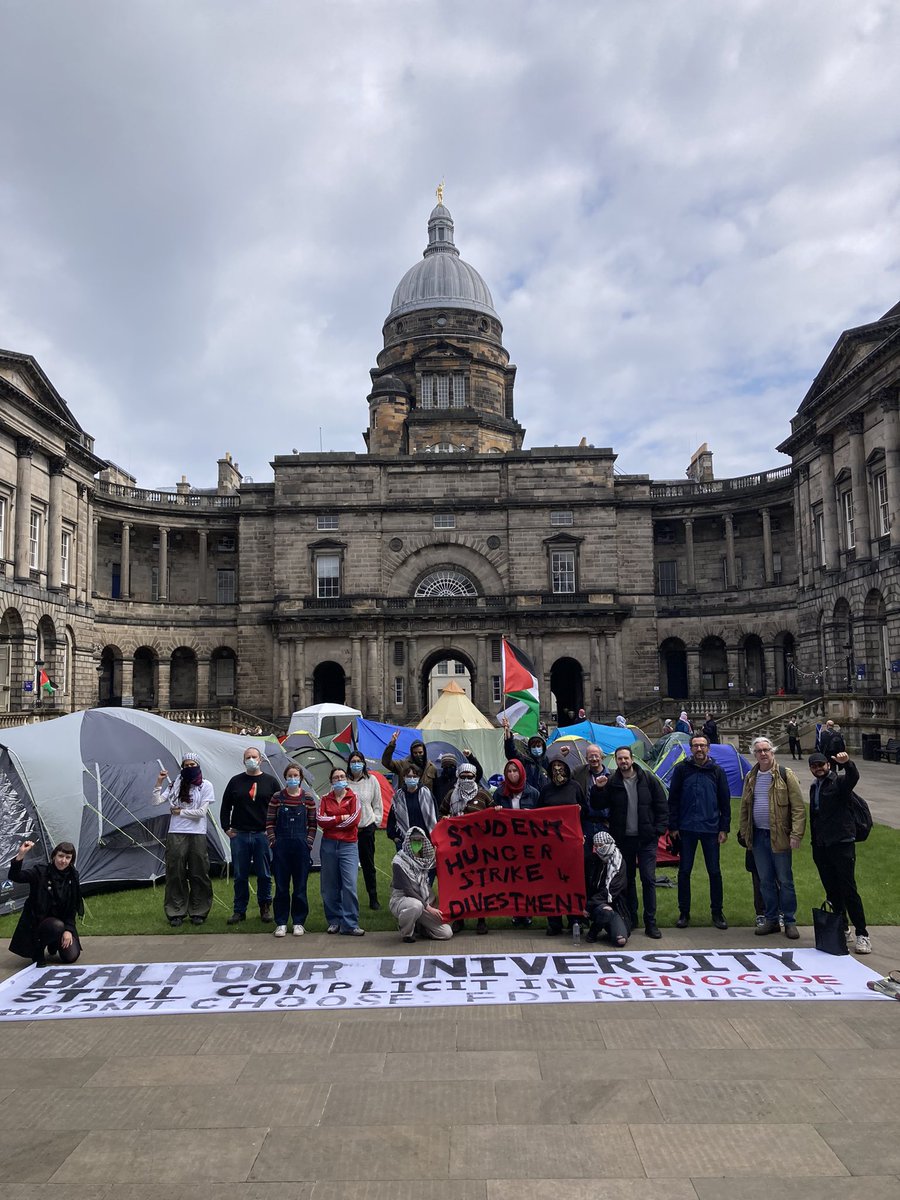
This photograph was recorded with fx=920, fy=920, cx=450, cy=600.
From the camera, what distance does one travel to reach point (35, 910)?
9.58m

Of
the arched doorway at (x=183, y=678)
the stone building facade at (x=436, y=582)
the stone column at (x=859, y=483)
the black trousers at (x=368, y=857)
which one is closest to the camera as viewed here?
the black trousers at (x=368, y=857)

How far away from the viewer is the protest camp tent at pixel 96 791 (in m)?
12.6

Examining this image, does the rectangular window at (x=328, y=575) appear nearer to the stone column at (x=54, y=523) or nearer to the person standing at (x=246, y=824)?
the stone column at (x=54, y=523)

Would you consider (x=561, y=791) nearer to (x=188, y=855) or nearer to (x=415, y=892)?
(x=415, y=892)

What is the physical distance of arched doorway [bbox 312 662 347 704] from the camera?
154ft

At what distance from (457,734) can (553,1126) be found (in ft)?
53.9

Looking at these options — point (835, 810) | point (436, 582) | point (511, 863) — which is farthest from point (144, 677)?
point (835, 810)

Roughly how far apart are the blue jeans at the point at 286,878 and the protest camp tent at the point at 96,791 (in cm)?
184

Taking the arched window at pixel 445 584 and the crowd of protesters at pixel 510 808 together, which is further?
the arched window at pixel 445 584

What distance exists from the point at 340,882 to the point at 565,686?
39.2m

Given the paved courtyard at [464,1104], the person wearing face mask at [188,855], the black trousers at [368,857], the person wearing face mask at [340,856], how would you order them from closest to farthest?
the paved courtyard at [464,1104], the person wearing face mask at [340,856], the person wearing face mask at [188,855], the black trousers at [368,857]

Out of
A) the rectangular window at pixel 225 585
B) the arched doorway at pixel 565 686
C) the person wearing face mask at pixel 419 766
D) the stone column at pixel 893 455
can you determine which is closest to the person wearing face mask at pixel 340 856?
the person wearing face mask at pixel 419 766

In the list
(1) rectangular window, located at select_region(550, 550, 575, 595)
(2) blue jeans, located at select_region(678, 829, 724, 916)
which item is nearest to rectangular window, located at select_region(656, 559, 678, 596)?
(1) rectangular window, located at select_region(550, 550, 575, 595)

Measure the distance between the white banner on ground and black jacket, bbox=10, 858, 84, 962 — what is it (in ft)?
0.84
